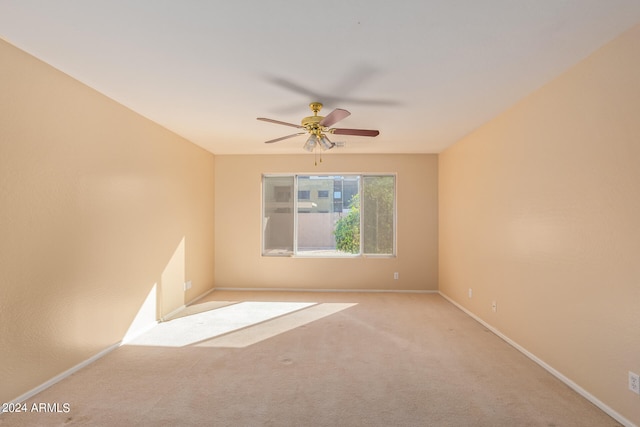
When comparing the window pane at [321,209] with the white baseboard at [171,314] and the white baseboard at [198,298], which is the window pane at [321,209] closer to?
the white baseboard at [198,298]

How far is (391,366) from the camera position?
2.75 meters

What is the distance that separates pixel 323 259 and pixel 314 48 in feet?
13.1

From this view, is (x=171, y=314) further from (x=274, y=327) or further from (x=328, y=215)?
(x=328, y=215)

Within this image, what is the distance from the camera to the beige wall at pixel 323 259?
553 centimetres

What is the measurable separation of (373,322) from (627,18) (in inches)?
133

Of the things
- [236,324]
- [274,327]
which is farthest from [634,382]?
[236,324]

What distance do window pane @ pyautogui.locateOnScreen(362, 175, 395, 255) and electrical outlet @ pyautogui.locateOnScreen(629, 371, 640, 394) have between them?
375cm

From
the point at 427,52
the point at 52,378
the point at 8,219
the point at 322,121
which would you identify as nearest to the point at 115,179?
the point at 8,219

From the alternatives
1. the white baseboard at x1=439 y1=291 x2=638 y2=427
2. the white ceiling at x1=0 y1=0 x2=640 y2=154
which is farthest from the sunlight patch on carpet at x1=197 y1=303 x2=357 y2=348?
the white ceiling at x1=0 y1=0 x2=640 y2=154

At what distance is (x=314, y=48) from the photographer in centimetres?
214

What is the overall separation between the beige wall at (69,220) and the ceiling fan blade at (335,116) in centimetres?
204

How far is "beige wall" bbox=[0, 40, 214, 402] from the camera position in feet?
7.08

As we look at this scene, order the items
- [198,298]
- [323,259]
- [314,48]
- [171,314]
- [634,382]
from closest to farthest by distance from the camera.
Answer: [634,382]
[314,48]
[171,314]
[198,298]
[323,259]

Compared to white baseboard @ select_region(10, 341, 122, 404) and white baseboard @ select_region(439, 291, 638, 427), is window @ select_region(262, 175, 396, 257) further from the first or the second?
white baseboard @ select_region(10, 341, 122, 404)
